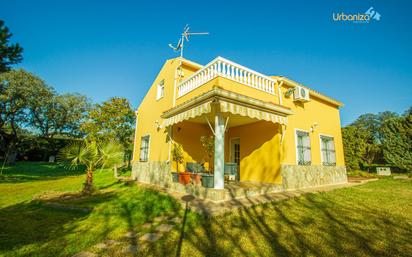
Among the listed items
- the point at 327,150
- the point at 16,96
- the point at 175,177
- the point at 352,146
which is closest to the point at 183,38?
the point at 175,177

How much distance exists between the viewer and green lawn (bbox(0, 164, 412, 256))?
4637 millimetres

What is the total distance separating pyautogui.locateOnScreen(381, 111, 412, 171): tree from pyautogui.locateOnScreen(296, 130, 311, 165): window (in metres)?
13.3

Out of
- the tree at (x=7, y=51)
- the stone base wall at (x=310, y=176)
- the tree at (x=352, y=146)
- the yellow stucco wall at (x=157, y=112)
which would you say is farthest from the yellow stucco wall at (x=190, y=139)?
the tree at (x=352, y=146)

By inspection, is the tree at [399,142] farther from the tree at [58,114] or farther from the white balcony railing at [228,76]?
the tree at [58,114]

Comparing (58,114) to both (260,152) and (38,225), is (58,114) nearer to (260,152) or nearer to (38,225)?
(38,225)

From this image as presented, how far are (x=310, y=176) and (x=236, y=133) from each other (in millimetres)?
6342

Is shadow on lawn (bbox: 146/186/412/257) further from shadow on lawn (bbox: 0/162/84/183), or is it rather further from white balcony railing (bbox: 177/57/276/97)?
shadow on lawn (bbox: 0/162/84/183)

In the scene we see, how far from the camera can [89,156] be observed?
12141mm

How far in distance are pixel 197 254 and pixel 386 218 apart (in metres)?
7.31

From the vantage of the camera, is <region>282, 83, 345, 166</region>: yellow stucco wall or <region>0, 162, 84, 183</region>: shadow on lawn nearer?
<region>282, 83, 345, 166</region>: yellow stucco wall

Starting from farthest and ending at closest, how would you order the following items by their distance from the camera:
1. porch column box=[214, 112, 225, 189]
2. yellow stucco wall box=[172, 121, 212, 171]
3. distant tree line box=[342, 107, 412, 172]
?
1. distant tree line box=[342, 107, 412, 172]
2. yellow stucco wall box=[172, 121, 212, 171]
3. porch column box=[214, 112, 225, 189]

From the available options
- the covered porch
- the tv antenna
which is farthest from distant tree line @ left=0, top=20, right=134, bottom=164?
the covered porch

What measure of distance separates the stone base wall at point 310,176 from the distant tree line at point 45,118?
2082 centimetres

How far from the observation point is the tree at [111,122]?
2311 centimetres
